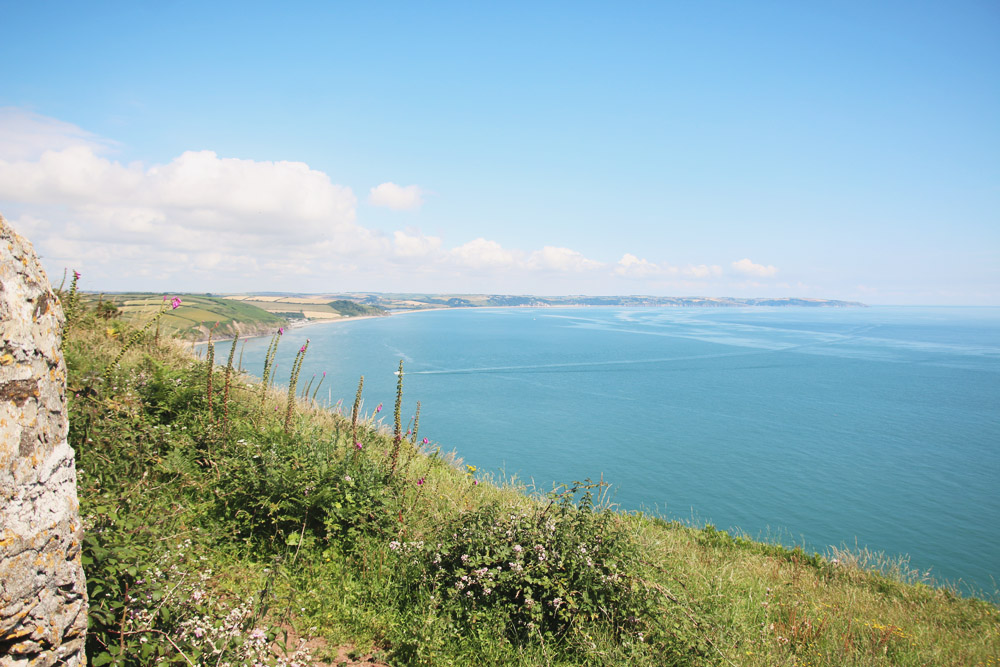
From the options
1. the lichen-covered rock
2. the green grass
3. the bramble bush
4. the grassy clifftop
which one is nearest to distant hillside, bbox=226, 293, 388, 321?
the green grass

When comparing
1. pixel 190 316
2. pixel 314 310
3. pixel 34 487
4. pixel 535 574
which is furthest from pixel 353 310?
pixel 34 487

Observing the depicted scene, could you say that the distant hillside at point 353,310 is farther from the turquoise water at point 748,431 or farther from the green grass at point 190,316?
the turquoise water at point 748,431

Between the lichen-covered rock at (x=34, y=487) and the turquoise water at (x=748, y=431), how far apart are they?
1115cm

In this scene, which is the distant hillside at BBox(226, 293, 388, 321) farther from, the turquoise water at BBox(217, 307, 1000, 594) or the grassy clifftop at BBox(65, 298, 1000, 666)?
the grassy clifftop at BBox(65, 298, 1000, 666)

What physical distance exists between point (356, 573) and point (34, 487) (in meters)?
3.22

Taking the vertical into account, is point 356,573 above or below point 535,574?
below

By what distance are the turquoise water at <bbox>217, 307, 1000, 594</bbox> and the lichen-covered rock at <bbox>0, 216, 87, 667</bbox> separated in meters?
11.2

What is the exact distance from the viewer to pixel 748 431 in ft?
134

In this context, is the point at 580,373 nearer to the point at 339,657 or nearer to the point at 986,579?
the point at 986,579

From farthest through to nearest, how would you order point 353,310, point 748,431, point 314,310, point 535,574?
point 353,310 → point 314,310 → point 748,431 → point 535,574

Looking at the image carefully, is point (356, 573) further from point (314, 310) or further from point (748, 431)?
point (314, 310)

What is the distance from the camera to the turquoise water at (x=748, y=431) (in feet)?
84.1

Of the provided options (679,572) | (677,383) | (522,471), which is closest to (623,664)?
(679,572)

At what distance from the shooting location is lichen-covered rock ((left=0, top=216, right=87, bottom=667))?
1.98 metres
